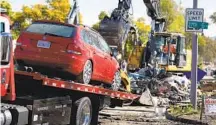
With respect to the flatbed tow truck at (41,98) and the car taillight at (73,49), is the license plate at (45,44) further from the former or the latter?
the flatbed tow truck at (41,98)

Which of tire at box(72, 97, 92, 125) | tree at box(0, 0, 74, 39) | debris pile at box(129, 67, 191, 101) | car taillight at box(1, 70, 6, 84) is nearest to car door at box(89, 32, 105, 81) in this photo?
tire at box(72, 97, 92, 125)

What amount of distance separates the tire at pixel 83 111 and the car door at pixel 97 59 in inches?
42.3

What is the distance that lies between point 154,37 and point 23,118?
68.0ft

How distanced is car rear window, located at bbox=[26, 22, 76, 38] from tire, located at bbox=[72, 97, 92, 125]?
1.59 meters

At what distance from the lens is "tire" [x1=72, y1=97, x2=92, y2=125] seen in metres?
11.1

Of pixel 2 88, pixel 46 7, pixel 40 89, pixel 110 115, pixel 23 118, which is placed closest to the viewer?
pixel 2 88

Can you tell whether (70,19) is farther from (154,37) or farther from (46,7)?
(46,7)

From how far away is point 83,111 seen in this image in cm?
1152

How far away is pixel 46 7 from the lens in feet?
211

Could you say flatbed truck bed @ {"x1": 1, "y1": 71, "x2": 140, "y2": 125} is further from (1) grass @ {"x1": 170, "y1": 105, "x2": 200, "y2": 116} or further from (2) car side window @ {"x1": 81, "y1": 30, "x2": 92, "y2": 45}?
(1) grass @ {"x1": 170, "y1": 105, "x2": 200, "y2": 116}

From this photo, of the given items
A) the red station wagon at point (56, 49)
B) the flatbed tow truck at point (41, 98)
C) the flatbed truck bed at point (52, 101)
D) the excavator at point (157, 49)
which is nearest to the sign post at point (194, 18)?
the flatbed tow truck at point (41, 98)

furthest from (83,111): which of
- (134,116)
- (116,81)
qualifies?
(134,116)

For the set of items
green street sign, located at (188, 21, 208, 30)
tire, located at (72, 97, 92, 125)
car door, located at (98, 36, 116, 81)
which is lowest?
tire, located at (72, 97, 92, 125)

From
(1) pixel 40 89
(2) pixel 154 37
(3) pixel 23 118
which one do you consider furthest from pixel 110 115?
(2) pixel 154 37
